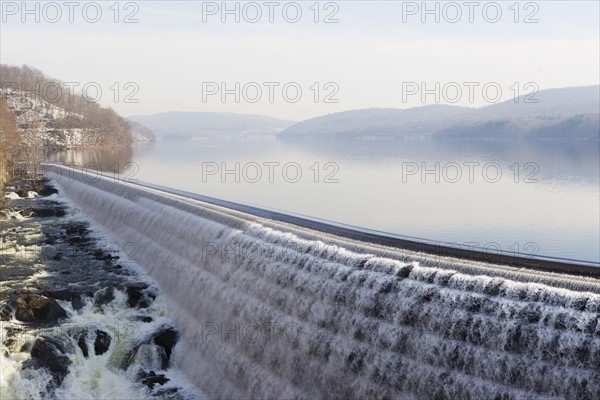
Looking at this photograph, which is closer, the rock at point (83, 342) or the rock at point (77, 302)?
the rock at point (83, 342)

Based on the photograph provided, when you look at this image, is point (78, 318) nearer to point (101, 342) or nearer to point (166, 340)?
point (101, 342)

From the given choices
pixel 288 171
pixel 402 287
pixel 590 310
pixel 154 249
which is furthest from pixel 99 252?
pixel 288 171

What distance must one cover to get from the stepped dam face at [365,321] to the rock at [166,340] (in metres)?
0.27

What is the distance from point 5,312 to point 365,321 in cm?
1042

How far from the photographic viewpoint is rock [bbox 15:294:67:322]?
16156mm

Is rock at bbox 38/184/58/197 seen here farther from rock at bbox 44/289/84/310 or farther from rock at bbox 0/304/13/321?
rock at bbox 0/304/13/321

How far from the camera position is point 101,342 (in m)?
15.3

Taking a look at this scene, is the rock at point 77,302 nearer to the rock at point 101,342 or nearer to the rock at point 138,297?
the rock at point 138,297

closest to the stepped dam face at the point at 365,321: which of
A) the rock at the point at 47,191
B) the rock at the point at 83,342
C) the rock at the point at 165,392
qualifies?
the rock at the point at 165,392

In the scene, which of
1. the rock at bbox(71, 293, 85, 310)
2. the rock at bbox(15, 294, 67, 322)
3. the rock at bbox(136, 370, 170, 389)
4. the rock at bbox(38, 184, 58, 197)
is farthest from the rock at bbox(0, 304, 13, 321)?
the rock at bbox(38, 184, 58, 197)

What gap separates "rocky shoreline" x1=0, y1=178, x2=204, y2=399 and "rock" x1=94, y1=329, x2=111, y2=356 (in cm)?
2

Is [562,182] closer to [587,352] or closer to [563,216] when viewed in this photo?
[563,216]

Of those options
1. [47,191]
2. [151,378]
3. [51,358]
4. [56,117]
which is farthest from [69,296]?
[56,117]

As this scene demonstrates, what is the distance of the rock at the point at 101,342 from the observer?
15.2 meters
